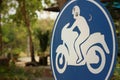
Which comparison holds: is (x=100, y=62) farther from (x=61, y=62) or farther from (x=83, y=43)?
(x=61, y=62)

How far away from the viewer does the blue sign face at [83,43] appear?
6.40 feet

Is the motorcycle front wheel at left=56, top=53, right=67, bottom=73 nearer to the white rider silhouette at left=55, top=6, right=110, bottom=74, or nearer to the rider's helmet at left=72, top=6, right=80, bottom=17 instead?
A: the white rider silhouette at left=55, top=6, right=110, bottom=74

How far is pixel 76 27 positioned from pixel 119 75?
174 inches

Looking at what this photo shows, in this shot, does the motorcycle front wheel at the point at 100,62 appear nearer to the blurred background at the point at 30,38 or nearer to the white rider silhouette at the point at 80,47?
the white rider silhouette at the point at 80,47

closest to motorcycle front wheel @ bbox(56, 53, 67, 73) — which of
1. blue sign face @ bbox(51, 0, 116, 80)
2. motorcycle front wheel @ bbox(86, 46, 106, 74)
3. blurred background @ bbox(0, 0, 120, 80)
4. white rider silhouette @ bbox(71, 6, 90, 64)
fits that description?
blue sign face @ bbox(51, 0, 116, 80)

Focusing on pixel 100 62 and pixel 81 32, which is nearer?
pixel 100 62

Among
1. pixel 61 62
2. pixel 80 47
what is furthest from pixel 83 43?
pixel 61 62

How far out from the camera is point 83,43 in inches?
80.9

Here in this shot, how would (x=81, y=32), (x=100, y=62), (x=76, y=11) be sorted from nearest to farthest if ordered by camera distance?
(x=100, y=62)
(x=81, y=32)
(x=76, y=11)

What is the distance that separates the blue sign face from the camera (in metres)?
1.95

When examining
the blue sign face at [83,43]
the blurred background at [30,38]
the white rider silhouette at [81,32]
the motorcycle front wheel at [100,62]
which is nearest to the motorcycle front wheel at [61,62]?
the blue sign face at [83,43]

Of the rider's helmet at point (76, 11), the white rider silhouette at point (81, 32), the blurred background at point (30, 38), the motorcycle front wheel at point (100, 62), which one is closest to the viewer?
the motorcycle front wheel at point (100, 62)

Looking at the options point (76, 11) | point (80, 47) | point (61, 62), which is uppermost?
point (76, 11)

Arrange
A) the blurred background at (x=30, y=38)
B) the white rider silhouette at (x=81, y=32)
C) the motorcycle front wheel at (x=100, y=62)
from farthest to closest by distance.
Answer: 1. the blurred background at (x=30, y=38)
2. the white rider silhouette at (x=81, y=32)
3. the motorcycle front wheel at (x=100, y=62)
